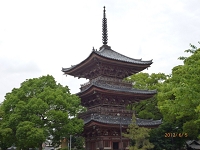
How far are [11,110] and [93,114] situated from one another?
373 inches

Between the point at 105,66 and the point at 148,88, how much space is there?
15.0m

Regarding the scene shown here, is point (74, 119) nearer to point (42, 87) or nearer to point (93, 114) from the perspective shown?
point (93, 114)

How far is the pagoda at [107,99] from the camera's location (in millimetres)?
31953

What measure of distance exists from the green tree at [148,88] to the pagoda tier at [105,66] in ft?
30.1

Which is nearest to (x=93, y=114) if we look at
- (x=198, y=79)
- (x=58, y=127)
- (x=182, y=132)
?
(x=58, y=127)

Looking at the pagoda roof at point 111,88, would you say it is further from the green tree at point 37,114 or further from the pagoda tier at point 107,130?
the pagoda tier at point 107,130

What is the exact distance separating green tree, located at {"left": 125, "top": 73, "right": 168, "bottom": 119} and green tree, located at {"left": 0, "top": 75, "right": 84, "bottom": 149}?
17.0 m

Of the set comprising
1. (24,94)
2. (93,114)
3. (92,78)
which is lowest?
(93,114)

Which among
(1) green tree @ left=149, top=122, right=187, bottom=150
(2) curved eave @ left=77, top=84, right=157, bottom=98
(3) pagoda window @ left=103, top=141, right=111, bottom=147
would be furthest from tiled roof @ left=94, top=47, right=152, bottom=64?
(3) pagoda window @ left=103, top=141, right=111, bottom=147

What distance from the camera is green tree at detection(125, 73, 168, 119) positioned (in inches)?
1757

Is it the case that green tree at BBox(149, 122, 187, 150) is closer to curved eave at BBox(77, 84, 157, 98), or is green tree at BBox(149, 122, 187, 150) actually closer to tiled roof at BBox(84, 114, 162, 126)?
tiled roof at BBox(84, 114, 162, 126)

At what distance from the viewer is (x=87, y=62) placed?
3594 centimetres

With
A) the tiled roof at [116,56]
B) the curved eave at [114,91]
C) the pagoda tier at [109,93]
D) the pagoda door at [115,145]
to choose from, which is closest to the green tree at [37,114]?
the curved eave at [114,91]

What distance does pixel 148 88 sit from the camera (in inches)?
1887
